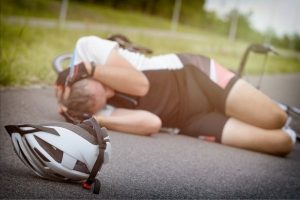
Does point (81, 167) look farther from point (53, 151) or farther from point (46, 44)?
point (46, 44)

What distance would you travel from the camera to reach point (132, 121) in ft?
13.5

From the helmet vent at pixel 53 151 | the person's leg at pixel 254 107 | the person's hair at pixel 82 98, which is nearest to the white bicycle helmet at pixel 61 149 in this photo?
the helmet vent at pixel 53 151

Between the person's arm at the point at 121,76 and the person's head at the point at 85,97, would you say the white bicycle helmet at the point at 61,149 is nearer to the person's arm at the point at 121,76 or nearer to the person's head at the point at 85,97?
the person's head at the point at 85,97

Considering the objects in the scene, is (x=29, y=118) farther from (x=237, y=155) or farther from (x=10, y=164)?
(x=237, y=155)

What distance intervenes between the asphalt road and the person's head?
30 centimetres

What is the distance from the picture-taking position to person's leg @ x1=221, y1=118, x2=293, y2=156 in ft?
13.8

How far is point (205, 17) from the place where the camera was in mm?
18969

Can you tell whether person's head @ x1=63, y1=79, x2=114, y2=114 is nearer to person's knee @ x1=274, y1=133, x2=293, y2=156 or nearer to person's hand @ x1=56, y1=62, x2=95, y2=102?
person's hand @ x1=56, y1=62, x2=95, y2=102

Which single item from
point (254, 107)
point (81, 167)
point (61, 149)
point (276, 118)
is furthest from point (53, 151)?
point (276, 118)

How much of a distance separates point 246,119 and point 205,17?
15.2 meters

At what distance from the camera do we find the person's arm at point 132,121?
4.09 m

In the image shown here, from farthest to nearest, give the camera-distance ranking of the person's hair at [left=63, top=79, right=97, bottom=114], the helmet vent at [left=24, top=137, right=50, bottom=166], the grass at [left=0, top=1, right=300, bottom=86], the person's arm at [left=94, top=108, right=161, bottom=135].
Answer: the grass at [left=0, top=1, right=300, bottom=86], the person's arm at [left=94, top=108, right=161, bottom=135], the person's hair at [left=63, top=79, right=97, bottom=114], the helmet vent at [left=24, top=137, right=50, bottom=166]

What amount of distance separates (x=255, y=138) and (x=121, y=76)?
1.22 meters

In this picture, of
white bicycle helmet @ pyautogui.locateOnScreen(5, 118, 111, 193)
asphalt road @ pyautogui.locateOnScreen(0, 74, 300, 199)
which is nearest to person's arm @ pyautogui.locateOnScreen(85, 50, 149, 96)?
asphalt road @ pyautogui.locateOnScreen(0, 74, 300, 199)
